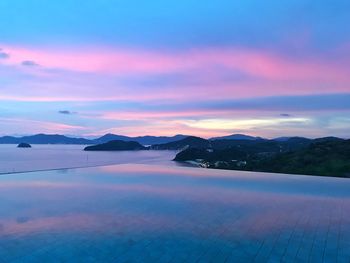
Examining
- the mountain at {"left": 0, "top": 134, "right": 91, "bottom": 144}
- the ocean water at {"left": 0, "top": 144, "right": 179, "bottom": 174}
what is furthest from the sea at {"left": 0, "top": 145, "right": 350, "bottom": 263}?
the mountain at {"left": 0, "top": 134, "right": 91, "bottom": 144}

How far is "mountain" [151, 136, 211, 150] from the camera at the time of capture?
1931 inches

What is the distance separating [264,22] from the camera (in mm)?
8625

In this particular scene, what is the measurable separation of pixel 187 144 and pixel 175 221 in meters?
50.1

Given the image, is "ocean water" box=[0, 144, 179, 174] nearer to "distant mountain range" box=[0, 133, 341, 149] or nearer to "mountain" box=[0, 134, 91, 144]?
"distant mountain range" box=[0, 133, 341, 149]

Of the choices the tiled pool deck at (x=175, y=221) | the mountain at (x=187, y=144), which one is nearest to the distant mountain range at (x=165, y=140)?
the mountain at (x=187, y=144)

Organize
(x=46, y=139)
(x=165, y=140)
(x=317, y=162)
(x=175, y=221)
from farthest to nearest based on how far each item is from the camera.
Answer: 1. (x=46, y=139)
2. (x=165, y=140)
3. (x=317, y=162)
4. (x=175, y=221)

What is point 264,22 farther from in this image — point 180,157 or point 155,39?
point 180,157

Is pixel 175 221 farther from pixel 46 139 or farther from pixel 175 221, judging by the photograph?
pixel 46 139

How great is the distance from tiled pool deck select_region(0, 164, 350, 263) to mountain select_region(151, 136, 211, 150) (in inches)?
1424

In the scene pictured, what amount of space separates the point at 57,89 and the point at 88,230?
11361mm

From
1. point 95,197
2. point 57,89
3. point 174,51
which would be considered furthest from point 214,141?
point 95,197

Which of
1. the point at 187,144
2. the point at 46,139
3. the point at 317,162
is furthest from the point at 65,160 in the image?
the point at 46,139

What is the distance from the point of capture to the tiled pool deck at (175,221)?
13.0 feet

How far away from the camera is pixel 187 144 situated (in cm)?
5541
